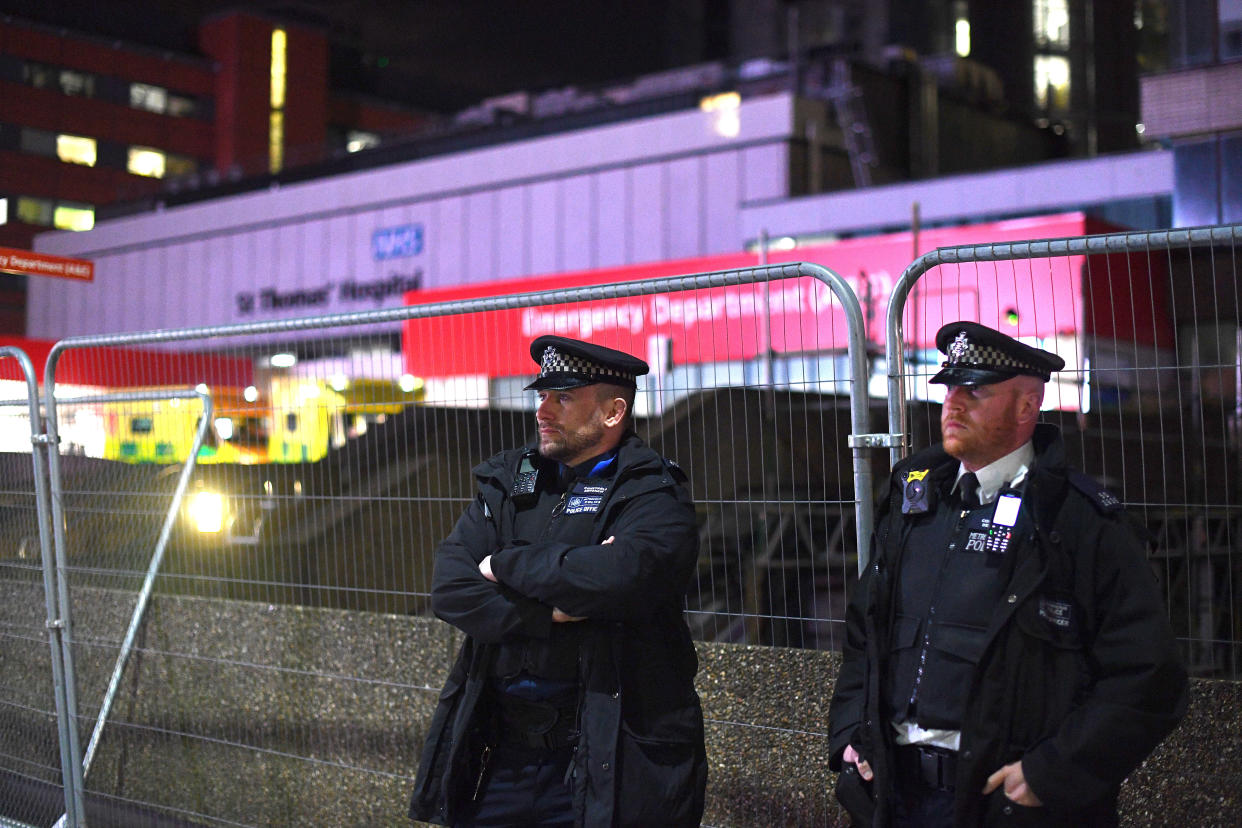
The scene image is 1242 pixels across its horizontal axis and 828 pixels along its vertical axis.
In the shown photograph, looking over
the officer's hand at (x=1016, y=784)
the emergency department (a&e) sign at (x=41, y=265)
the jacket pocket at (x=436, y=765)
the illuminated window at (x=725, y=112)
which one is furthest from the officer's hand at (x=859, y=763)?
the illuminated window at (x=725, y=112)

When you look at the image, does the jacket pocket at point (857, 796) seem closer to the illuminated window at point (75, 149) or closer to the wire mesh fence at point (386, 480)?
the wire mesh fence at point (386, 480)

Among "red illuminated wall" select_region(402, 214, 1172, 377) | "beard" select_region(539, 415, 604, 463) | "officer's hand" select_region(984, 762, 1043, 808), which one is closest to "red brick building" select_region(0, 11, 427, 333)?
"red illuminated wall" select_region(402, 214, 1172, 377)

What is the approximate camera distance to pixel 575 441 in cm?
377

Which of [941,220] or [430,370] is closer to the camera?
[430,370]

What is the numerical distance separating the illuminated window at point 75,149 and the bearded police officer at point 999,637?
25.8 ft

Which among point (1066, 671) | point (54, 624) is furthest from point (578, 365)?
point (54, 624)

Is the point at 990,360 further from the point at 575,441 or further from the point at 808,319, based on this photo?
the point at 808,319

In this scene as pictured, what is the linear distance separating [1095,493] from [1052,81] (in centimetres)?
5611

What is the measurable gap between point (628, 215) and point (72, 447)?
31231 mm

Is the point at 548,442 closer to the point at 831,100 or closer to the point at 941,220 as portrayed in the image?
the point at 941,220

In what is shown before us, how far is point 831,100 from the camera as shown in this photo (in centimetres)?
3506

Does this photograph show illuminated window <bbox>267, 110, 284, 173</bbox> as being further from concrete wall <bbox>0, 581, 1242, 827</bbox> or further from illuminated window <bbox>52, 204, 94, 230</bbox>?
concrete wall <bbox>0, 581, 1242, 827</bbox>

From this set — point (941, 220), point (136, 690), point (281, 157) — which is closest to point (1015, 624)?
point (136, 690)

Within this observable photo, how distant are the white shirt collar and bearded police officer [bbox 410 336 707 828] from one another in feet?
2.88
